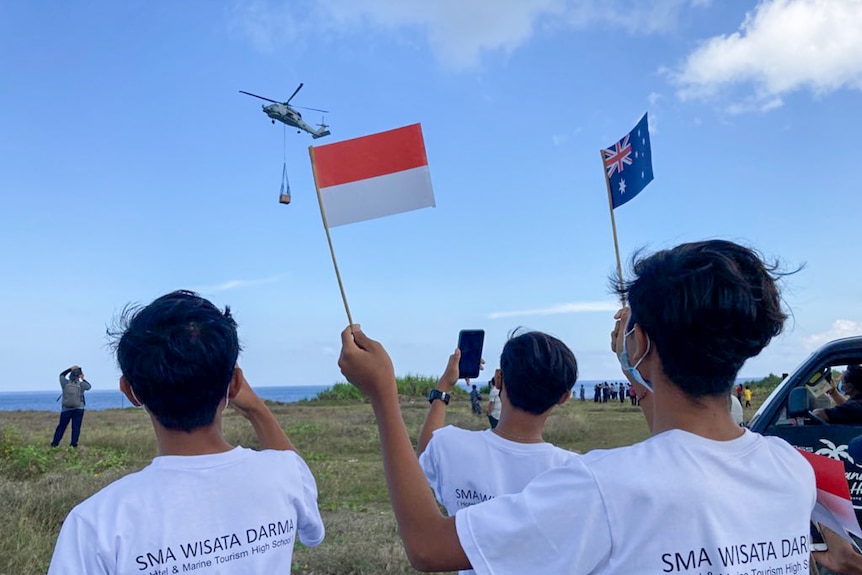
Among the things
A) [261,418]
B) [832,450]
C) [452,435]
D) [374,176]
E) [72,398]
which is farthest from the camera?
[72,398]

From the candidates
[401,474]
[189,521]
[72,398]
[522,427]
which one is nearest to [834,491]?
[401,474]

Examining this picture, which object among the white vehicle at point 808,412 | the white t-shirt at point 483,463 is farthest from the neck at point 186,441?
the white vehicle at point 808,412

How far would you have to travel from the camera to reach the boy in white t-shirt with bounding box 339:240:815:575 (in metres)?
1.34

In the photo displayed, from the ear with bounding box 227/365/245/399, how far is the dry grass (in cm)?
384

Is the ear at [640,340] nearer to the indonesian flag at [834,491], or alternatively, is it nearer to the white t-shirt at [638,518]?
the white t-shirt at [638,518]

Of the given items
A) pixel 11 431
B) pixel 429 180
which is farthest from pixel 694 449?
pixel 11 431

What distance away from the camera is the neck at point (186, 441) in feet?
6.31

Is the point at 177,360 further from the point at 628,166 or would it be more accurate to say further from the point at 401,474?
the point at 628,166

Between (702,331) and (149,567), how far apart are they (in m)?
1.40

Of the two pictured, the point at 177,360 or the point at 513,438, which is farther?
the point at 513,438

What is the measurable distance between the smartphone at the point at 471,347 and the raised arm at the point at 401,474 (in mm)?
1728

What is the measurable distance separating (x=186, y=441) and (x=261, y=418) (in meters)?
0.51

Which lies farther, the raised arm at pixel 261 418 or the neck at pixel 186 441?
the raised arm at pixel 261 418

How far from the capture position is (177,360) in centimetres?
190
